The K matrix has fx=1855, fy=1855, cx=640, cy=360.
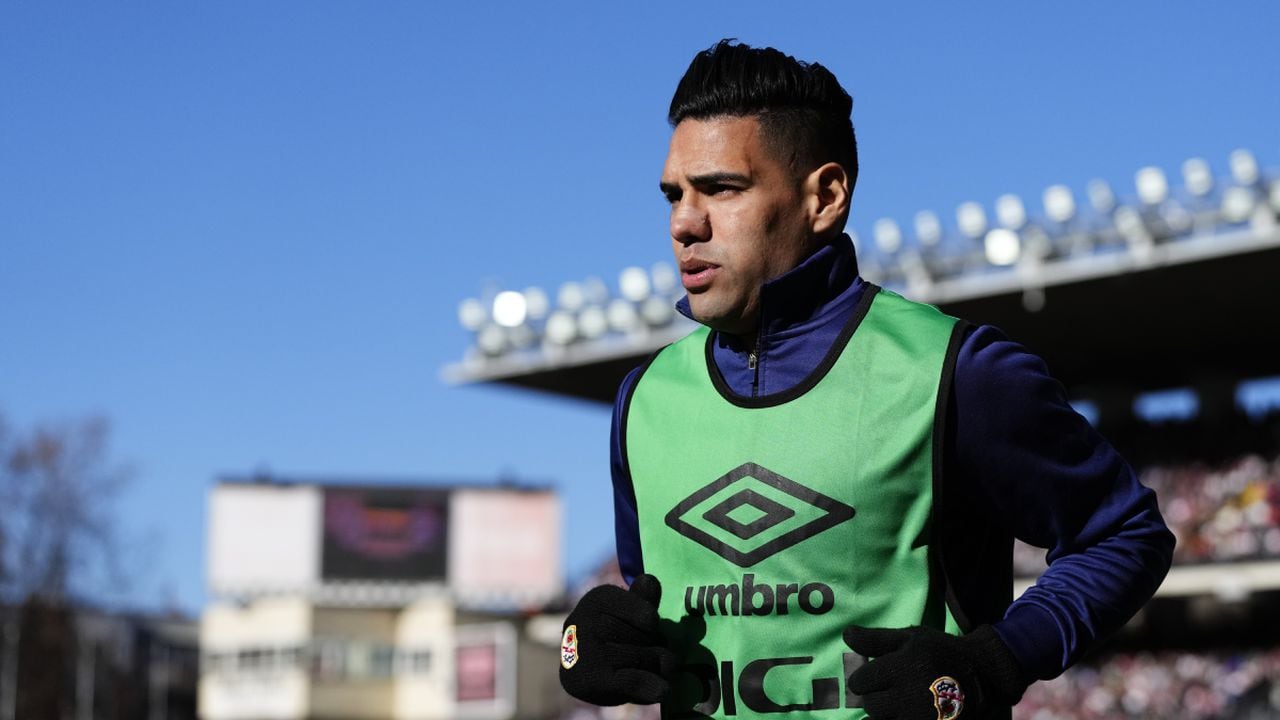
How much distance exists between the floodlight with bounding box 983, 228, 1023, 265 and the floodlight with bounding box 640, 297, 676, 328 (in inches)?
259

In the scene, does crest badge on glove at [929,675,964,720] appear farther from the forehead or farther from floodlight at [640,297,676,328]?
floodlight at [640,297,676,328]

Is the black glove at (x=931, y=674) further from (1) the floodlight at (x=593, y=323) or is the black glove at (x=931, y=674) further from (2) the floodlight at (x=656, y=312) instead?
(1) the floodlight at (x=593, y=323)

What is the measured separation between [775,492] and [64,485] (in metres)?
46.9

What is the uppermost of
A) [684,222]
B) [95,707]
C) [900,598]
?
[684,222]

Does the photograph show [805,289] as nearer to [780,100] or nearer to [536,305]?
[780,100]

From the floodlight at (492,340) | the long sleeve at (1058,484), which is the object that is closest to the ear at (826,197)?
the long sleeve at (1058,484)

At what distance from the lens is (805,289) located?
2.78 metres

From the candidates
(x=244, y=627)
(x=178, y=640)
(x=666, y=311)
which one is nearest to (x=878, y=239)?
(x=666, y=311)

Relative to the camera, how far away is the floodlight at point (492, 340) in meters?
36.0

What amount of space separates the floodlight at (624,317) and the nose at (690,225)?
30.9 meters

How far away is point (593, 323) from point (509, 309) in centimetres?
271

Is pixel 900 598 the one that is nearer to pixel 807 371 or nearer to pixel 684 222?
pixel 807 371

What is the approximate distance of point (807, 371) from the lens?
2756 millimetres

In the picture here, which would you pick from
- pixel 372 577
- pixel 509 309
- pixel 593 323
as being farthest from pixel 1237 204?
pixel 372 577
